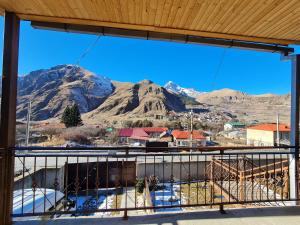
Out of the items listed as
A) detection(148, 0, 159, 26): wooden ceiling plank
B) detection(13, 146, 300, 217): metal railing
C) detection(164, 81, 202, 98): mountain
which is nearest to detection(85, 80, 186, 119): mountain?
detection(164, 81, 202, 98): mountain

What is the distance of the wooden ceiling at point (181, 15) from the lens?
2016mm

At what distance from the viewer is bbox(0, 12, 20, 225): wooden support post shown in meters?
2.12

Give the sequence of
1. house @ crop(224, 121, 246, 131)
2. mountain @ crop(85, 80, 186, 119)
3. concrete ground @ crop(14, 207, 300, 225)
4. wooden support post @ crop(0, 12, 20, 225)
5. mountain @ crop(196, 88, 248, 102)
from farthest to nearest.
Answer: mountain @ crop(196, 88, 248, 102), mountain @ crop(85, 80, 186, 119), house @ crop(224, 121, 246, 131), concrete ground @ crop(14, 207, 300, 225), wooden support post @ crop(0, 12, 20, 225)

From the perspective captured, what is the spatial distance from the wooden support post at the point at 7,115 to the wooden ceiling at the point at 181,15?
0.84 ft

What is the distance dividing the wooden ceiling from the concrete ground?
2.18m

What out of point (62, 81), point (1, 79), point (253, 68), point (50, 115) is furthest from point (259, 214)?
point (253, 68)

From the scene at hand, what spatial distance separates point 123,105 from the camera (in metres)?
38.1

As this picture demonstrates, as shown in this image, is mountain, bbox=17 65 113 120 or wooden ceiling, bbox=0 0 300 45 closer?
wooden ceiling, bbox=0 0 300 45

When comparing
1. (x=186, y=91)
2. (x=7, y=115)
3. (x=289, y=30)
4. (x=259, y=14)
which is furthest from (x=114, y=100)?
(x=186, y=91)

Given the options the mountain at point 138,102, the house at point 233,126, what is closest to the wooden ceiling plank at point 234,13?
the house at point 233,126

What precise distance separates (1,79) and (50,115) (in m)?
31.9

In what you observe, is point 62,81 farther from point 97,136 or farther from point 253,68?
point 253,68

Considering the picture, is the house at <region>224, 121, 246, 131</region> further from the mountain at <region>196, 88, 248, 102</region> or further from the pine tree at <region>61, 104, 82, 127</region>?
the pine tree at <region>61, 104, 82, 127</region>

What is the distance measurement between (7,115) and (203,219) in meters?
2.35
